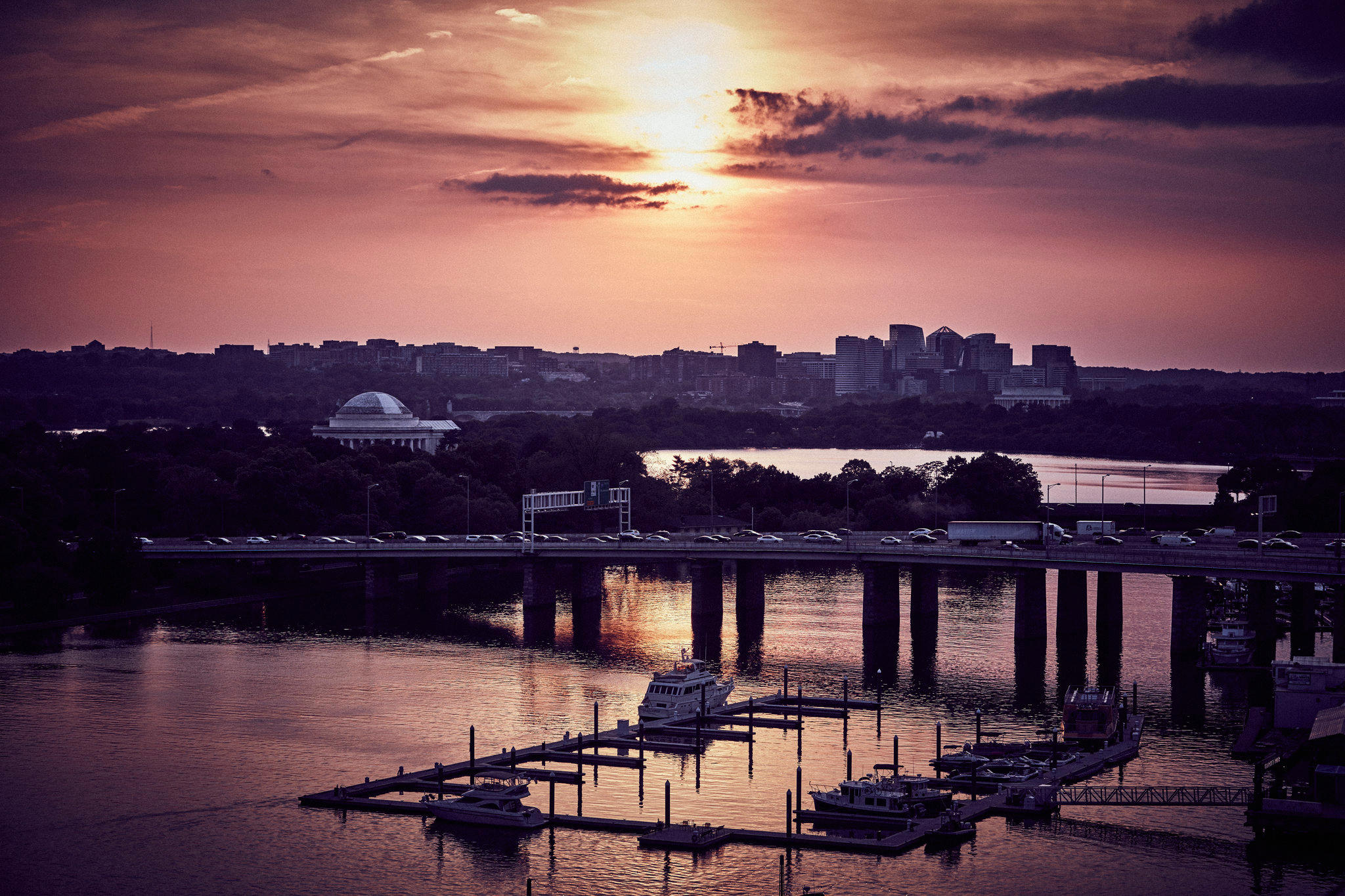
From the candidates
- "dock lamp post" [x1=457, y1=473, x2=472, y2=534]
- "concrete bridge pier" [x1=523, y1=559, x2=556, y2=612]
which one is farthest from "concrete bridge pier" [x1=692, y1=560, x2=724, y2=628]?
"dock lamp post" [x1=457, y1=473, x2=472, y2=534]

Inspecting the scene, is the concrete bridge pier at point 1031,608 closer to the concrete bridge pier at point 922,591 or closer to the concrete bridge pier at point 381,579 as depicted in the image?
the concrete bridge pier at point 922,591

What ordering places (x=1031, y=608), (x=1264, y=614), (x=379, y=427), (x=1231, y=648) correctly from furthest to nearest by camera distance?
(x=379, y=427) < (x=1031, y=608) < (x=1264, y=614) < (x=1231, y=648)

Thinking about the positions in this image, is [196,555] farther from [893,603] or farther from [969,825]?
[969,825]

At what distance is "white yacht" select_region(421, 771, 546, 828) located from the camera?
137 ft

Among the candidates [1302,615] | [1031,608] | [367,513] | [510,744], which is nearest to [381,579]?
[367,513]

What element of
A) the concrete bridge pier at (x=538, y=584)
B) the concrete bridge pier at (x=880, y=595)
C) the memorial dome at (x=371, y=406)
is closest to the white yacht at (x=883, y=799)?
the concrete bridge pier at (x=880, y=595)

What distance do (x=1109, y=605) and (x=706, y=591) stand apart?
1994cm

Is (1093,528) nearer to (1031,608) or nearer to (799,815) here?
(1031,608)

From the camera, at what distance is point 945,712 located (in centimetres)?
5600

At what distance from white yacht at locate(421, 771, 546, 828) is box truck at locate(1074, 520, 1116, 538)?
177 ft

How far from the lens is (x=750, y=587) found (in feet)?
266

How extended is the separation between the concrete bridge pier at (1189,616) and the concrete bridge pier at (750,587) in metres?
21.2

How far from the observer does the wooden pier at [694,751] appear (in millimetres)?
40188

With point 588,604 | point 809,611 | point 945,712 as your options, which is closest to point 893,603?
point 809,611
